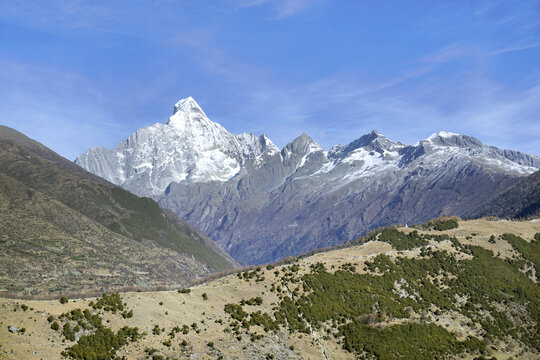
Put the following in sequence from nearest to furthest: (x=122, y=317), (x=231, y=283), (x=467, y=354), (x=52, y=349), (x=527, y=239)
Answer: (x=52, y=349) → (x=122, y=317) → (x=467, y=354) → (x=231, y=283) → (x=527, y=239)

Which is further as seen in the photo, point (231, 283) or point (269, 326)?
point (231, 283)

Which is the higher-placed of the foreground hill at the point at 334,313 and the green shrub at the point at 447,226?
the green shrub at the point at 447,226

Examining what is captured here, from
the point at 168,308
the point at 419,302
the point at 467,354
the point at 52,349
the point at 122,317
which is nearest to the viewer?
the point at 52,349

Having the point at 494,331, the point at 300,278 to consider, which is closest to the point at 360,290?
the point at 300,278

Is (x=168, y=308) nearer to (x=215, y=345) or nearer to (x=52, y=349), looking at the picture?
(x=215, y=345)

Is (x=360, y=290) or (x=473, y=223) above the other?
(x=473, y=223)

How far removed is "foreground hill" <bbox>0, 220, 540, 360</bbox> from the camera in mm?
78562

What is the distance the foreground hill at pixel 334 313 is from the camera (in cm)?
7856

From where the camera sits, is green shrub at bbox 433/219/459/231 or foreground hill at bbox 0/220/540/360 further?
green shrub at bbox 433/219/459/231

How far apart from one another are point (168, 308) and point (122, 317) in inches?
465

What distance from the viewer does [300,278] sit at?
121 m

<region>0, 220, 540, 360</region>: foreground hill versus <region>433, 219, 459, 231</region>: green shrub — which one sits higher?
<region>433, 219, 459, 231</region>: green shrub

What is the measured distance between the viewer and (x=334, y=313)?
110 meters

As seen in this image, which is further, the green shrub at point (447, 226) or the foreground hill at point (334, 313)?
the green shrub at point (447, 226)
